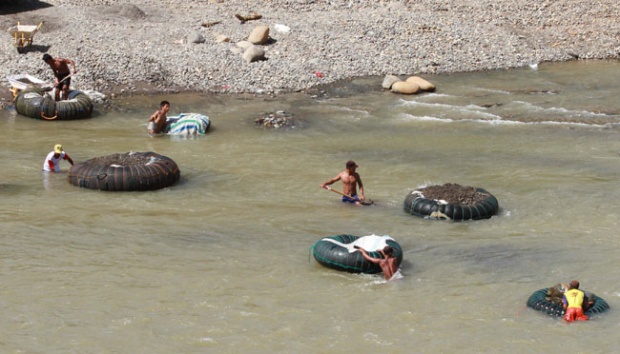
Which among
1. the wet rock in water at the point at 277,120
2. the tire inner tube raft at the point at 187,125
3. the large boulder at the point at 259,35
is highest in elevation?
the large boulder at the point at 259,35

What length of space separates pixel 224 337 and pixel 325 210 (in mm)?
5702

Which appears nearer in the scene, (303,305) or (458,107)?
(303,305)

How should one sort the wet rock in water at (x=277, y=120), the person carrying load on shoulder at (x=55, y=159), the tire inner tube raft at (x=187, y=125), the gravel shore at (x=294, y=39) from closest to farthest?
the person carrying load on shoulder at (x=55, y=159)
the tire inner tube raft at (x=187, y=125)
the wet rock in water at (x=277, y=120)
the gravel shore at (x=294, y=39)

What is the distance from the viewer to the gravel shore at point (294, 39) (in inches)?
1100

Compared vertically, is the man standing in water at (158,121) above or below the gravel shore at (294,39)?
below

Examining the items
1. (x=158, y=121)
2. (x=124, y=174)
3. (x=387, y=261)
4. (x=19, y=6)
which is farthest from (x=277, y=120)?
(x=19, y=6)

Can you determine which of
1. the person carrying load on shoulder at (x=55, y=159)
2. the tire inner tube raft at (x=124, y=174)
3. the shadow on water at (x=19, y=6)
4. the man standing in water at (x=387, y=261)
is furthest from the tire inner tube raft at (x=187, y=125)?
the shadow on water at (x=19, y=6)

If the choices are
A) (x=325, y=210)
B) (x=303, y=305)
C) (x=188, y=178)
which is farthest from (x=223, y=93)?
(x=303, y=305)

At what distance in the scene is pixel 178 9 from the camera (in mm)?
33438

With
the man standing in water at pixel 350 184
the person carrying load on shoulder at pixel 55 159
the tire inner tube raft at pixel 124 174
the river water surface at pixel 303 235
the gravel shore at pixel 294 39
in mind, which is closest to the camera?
the river water surface at pixel 303 235

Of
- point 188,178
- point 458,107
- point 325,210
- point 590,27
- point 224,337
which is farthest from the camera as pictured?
point 590,27

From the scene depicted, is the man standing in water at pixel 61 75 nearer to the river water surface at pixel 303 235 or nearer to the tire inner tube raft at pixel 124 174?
the river water surface at pixel 303 235

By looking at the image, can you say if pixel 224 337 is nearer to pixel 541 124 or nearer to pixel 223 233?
pixel 223 233

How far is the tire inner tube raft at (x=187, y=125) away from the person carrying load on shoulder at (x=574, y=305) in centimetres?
1297
